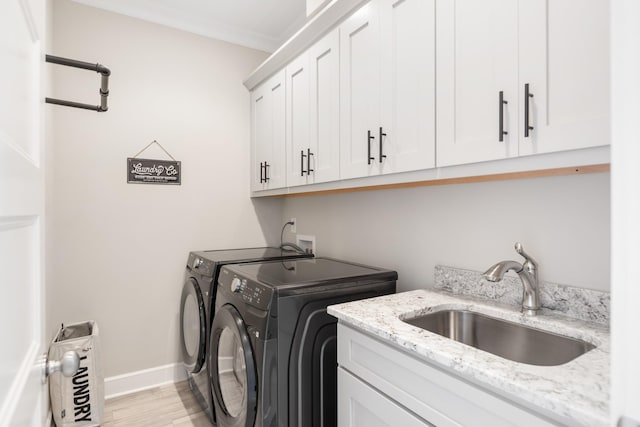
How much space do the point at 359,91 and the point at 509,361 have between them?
51.7 inches

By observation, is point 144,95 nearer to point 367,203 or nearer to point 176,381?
point 367,203

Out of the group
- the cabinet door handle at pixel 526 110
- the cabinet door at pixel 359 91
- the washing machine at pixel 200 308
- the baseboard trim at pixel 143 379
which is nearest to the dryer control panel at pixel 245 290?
the washing machine at pixel 200 308

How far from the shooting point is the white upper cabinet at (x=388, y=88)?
135 centimetres

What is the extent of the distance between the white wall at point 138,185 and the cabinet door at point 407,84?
1697mm

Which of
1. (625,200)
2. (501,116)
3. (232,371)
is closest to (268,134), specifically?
(232,371)

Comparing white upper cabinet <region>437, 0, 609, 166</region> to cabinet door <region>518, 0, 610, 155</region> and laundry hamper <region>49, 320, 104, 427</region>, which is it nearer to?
cabinet door <region>518, 0, 610, 155</region>

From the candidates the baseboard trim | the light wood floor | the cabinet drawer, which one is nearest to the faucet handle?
the cabinet drawer

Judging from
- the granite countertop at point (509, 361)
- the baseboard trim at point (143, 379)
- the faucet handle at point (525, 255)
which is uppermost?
the faucet handle at point (525, 255)

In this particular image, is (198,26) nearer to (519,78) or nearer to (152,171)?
(152,171)

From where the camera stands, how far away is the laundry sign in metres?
2.48

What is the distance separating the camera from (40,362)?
0.71 metres

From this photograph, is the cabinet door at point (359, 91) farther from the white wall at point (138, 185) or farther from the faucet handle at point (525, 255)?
the white wall at point (138, 185)

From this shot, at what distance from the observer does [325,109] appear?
1.94 meters

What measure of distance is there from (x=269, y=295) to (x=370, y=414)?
57cm
